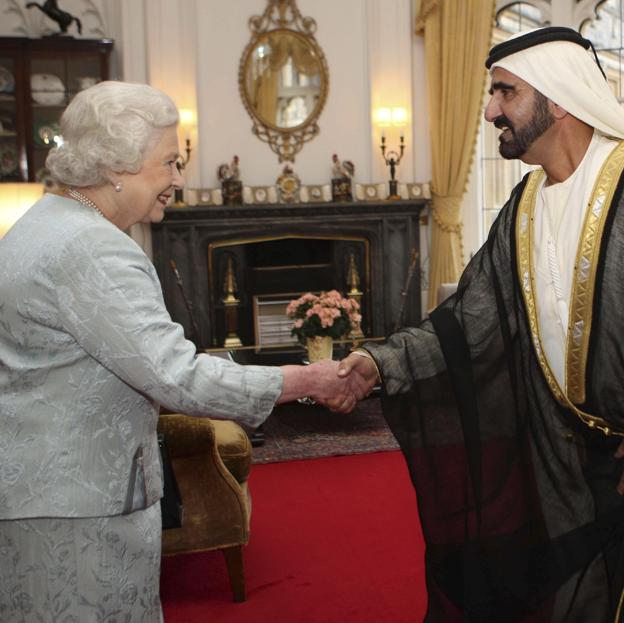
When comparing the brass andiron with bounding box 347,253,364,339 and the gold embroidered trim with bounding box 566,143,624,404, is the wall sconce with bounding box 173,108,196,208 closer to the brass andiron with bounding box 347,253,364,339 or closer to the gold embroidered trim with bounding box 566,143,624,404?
the brass andiron with bounding box 347,253,364,339

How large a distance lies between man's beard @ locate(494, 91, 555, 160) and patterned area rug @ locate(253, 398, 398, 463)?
3168 millimetres

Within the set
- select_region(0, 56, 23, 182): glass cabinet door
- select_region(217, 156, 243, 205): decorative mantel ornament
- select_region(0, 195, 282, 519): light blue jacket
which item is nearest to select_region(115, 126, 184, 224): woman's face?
select_region(0, 195, 282, 519): light blue jacket

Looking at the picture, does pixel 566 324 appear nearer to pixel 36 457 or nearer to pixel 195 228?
pixel 36 457

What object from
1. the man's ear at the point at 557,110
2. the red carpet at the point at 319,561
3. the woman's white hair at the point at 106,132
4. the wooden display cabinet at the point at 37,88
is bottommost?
the red carpet at the point at 319,561

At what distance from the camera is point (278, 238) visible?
7.87 m

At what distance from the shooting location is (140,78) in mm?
7598

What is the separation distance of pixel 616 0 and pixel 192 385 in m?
7.94

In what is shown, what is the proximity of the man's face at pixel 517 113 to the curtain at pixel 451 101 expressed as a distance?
223 inches

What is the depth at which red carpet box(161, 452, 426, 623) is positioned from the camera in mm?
3291

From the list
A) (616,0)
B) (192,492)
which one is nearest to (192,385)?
(192,492)

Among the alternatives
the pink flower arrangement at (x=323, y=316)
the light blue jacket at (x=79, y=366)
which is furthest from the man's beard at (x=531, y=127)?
the pink flower arrangement at (x=323, y=316)

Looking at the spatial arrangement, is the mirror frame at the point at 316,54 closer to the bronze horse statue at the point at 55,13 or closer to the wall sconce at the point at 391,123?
the wall sconce at the point at 391,123

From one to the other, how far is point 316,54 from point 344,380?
238 inches

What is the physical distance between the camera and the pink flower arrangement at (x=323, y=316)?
214 inches
